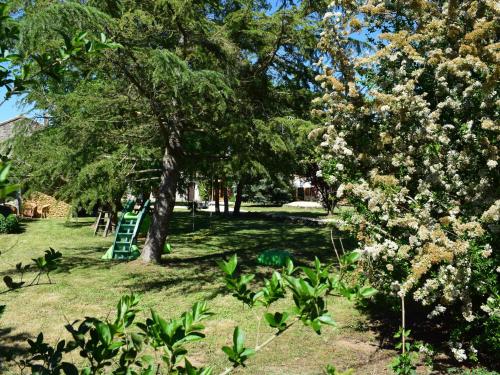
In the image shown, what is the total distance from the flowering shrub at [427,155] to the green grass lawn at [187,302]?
3.96 ft

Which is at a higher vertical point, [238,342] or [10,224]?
[238,342]

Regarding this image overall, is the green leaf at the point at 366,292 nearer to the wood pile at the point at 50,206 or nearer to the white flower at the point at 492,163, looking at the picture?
the white flower at the point at 492,163

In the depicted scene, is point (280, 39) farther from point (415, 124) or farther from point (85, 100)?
point (415, 124)

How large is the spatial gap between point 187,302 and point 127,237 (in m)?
5.53

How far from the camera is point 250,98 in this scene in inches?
390

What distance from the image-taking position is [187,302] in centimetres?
773

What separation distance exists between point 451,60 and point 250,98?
5446 mm

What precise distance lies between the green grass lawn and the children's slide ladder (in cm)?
62

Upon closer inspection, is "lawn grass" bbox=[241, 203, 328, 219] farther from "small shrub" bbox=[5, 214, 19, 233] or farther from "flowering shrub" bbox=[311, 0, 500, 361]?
"flowering shrub" bbox=[311, 0, 500, 361]

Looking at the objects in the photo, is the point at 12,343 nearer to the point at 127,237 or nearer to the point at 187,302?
the point at 187,302

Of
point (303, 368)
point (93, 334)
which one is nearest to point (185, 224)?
point (303, 368)

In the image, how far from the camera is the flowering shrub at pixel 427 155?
14.6 ft

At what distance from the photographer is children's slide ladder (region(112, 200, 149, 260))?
11.9m

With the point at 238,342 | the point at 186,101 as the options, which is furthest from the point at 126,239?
the point at 238,342
